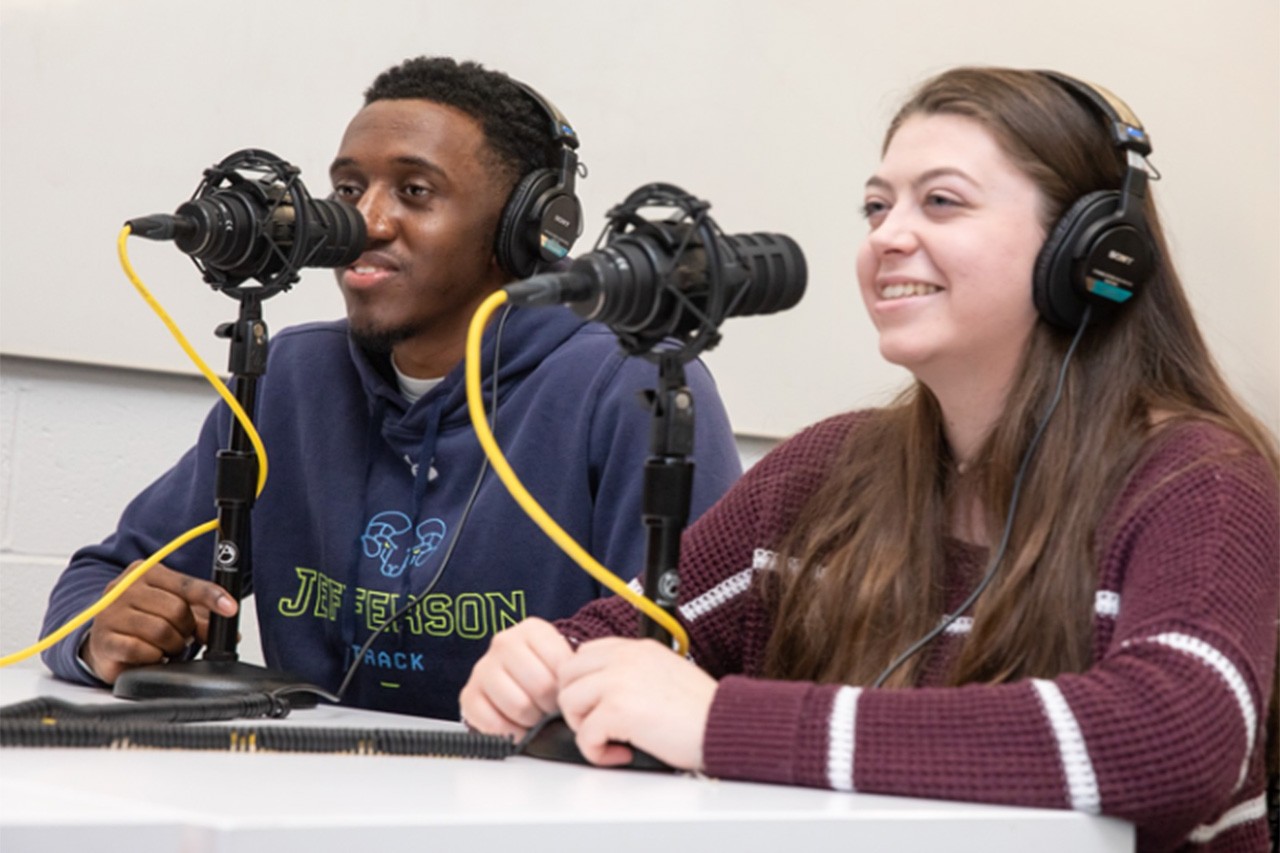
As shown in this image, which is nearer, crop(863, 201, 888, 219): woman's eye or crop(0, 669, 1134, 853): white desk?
crop(0, 669, 1134, 853): white desk

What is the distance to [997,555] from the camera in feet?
4.20

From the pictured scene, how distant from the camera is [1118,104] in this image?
1.35 metres

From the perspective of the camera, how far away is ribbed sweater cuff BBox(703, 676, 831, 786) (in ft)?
3.28

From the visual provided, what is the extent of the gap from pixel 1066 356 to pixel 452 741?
1.99ft

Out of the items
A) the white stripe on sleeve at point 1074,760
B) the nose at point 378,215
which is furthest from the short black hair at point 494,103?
the white stripe on sleeve at point 1074,760

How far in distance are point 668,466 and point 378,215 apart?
0.87 m

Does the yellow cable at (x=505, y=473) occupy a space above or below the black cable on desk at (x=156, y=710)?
above

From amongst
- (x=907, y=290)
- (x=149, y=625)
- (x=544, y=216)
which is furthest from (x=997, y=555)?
(x=149, y=625)

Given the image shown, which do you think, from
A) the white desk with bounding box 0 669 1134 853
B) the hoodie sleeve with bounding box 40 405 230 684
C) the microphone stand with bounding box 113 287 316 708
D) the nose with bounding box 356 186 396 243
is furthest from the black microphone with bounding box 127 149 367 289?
the white desk with bounding box 0 669 1134 853

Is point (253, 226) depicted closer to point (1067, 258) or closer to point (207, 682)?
point (207, 682)

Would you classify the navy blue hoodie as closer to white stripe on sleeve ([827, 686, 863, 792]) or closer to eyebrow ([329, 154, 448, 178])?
eyebrow ([329, 154, 448, 178])

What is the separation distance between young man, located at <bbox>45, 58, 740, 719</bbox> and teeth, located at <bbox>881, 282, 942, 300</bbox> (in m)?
0.39

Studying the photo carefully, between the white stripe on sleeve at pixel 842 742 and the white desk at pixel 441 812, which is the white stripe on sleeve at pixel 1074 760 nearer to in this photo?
the white desk at pixel 441 812

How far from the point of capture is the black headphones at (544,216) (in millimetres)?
1826
